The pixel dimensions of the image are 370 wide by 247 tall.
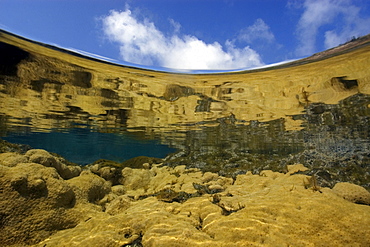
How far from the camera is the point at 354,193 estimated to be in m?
5.13

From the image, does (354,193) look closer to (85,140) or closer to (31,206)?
(31,206)

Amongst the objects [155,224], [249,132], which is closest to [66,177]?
[155,224]

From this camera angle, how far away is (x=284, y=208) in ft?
14.4

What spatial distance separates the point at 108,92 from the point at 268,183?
8795 mm

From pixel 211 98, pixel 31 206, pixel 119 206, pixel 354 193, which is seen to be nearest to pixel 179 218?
pixel 119 206

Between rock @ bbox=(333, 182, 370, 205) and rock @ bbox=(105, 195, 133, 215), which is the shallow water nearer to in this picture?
rock @ bbox=(333, 182, 370, 205)

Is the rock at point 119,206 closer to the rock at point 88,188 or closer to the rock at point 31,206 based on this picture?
the rock at point 31,206

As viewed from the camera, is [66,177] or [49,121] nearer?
[66,177]

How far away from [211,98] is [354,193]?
24.4 feet

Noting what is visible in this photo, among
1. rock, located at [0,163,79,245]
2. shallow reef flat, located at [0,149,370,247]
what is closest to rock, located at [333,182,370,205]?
shallow reef flat, located at [0,149,370,247]

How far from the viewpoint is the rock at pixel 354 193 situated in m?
5.04

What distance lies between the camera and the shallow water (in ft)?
27.1

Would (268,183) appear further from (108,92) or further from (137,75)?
(108,92)

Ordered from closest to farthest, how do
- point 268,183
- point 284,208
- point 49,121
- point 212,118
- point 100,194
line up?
point 284,208, point 268,183, point 100,194, point 212,118, point 49,121
